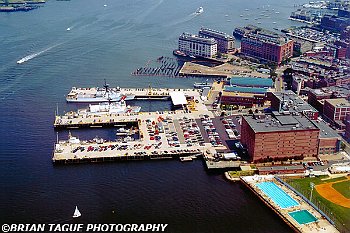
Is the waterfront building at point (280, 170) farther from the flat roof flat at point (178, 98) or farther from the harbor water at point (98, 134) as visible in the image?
the flat roof flat at point (178, 98)

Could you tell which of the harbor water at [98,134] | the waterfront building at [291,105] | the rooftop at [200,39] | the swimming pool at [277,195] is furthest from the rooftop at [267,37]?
the swimming pool at [277,195]

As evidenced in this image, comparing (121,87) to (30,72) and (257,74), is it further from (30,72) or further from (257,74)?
(257,74)

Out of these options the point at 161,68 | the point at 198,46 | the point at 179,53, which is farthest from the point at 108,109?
the point at 198,46

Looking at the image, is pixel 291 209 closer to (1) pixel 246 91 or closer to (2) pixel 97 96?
(1) pixel 246 91

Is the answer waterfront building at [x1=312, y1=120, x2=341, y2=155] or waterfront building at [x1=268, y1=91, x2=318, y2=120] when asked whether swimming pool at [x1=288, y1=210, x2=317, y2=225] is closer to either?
waterfront building at [x1=312, y1=120, x2=341, y2=155]

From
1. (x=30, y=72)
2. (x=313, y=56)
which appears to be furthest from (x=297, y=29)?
(x=30, y=72)
